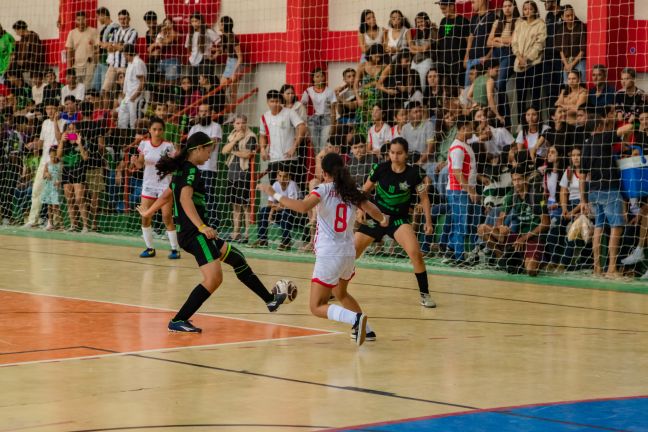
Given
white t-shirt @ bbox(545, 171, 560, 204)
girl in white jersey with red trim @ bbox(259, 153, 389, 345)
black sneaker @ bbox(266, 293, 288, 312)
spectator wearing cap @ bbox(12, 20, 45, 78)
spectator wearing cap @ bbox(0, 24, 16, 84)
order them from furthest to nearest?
spectator wearing cap @ bbox(12, 20, 45, 78), spectator wearing cap @ bbox(0, 24, 16, 84), white t-shirt @ bbox(545, 171, 560, 204), black sneaker @ bbox(266, 293, 288, 312), girl in white jersey with red trim @ bbox(259, 153, 389, 345)

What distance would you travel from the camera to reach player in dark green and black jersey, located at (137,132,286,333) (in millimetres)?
10078

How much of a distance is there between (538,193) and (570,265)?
1103mm

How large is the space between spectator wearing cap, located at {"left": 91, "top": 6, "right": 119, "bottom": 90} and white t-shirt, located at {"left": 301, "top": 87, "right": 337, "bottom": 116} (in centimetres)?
547

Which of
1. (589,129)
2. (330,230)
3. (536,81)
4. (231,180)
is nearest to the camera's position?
(330,230)

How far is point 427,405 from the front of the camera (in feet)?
24.1

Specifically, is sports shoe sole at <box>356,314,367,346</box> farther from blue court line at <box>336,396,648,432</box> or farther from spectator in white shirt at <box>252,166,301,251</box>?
spectator in white shirt at <box>252,166,301,251</box>

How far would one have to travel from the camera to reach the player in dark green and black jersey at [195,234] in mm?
10078

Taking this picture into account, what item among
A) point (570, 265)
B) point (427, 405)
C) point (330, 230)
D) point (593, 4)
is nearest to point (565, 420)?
point (427, 405)

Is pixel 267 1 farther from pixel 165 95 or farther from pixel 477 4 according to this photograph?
pixel 477 4

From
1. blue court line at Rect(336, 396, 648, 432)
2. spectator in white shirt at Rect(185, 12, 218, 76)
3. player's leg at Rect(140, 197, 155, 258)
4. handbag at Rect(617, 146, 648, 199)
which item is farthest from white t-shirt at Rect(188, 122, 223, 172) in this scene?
blue court line at Rect(336, 396, 648, 432)

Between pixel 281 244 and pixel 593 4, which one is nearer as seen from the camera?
pixel 593 4

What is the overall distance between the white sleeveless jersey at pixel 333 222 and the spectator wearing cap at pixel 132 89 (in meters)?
12.3

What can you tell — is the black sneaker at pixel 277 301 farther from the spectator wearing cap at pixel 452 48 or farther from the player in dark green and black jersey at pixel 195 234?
the spectator wearing cap at pixel 452 48

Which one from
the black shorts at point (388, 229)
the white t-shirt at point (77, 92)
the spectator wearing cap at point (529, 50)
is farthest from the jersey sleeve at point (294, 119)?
the black shorts at point (388, 229)
